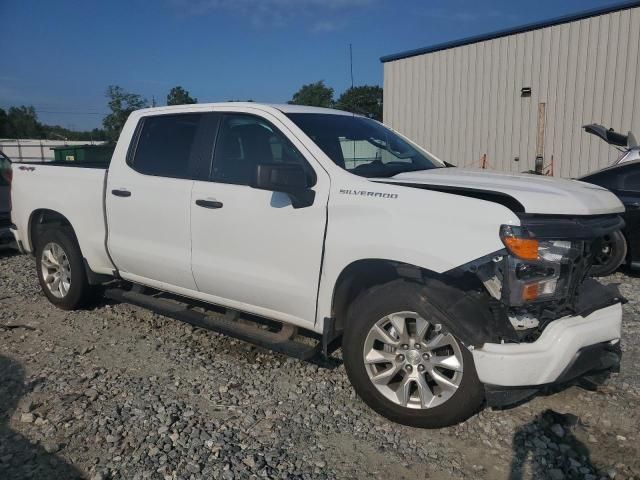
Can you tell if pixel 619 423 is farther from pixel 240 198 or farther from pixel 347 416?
pixel 240 198

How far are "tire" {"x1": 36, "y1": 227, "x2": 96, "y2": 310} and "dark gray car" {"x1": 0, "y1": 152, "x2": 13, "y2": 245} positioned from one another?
2.28 m

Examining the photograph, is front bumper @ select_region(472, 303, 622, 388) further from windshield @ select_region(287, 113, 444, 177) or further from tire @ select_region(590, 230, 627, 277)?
tire @ select_region(590, 230, 627, 277)

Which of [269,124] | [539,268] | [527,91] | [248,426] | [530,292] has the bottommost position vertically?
[248,426]

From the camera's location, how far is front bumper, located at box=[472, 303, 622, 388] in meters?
2.89

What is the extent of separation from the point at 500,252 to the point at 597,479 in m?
1.26

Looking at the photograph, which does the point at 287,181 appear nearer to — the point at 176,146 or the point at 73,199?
the point at 176,146

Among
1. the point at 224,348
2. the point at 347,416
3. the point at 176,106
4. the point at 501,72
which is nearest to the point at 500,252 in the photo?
the point at 347,416

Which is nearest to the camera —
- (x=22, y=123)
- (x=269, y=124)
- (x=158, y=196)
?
(x=269, y=124)

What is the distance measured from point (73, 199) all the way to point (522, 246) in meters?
4.10

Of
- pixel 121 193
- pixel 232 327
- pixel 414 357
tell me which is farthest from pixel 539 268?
pixel 121 193

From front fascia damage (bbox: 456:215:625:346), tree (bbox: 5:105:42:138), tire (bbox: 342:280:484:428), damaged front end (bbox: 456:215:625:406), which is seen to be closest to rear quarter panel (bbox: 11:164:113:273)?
tire (bbox: 342:280:484:428)

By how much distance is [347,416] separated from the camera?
11.5ft

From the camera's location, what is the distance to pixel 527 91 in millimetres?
14312

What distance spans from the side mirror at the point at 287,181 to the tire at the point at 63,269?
2.64 metres
